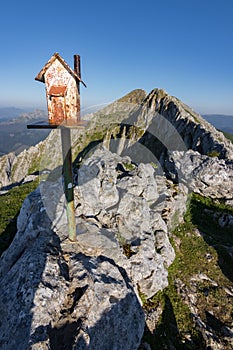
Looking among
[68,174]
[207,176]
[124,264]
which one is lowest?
[124,264]

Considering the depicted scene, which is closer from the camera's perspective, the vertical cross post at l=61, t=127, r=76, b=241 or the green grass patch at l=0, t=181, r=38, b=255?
the vertical cross post at l=61, t=127, r=76, b=241

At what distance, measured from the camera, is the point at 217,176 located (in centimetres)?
1972

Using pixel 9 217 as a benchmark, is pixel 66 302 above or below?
above

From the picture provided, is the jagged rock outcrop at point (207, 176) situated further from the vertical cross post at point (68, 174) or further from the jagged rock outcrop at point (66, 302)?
the jagged rock outcrop at point (66, 302)

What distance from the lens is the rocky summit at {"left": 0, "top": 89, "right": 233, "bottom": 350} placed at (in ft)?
20.5

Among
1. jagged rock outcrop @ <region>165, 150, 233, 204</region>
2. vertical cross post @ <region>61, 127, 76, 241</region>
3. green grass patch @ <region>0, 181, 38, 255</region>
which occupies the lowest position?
green grass patch @ <region>0, 181, 38, 255</region>

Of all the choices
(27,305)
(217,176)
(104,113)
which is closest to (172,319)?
(27,305)

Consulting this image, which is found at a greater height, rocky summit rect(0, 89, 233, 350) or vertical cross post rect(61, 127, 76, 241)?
vertical cross post rect(61, 127, 76, 241)

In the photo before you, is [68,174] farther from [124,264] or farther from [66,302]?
[124,264]


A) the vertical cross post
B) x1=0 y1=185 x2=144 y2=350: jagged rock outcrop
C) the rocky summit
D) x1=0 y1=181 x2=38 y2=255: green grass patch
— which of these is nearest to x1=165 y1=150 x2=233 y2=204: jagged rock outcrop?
the rocky summit

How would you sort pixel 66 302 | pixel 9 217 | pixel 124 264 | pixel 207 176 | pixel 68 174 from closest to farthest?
pixel 66 302 < pixel 68 174 < pixel 124 264 < pixel 9 217 < pixel 207 176

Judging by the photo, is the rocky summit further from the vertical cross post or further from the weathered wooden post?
the weathered wooden post

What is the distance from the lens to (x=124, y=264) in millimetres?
9031

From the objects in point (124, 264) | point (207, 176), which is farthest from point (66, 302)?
point (207, 176)
